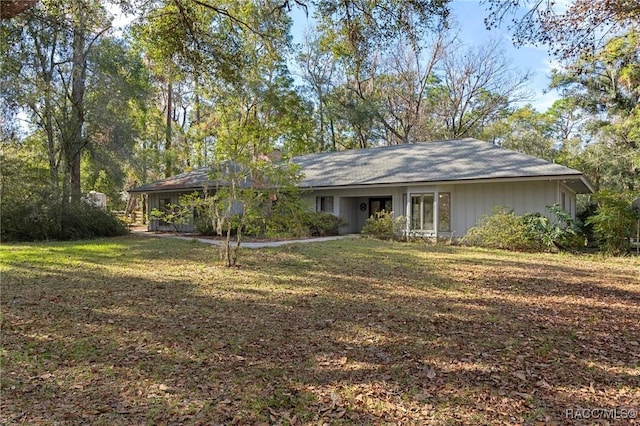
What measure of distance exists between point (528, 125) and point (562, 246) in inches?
893

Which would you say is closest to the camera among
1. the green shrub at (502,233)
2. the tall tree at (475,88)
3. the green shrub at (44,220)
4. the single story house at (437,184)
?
the green shrub at (502,233)

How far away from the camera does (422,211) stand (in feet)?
50.6

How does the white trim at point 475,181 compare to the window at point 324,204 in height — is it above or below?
above

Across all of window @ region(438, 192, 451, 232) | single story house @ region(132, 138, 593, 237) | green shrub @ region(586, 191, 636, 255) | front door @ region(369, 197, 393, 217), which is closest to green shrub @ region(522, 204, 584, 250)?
green shrub @ region(586, 191, 636, 255)

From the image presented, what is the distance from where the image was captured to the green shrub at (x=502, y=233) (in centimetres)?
1254

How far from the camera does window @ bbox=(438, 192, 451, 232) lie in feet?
Result: 49.0

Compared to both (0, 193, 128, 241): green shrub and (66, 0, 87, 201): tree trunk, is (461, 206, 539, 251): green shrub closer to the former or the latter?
(0, 193, 128, 241): green shrub

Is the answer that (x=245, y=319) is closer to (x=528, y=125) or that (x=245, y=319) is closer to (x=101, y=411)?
(x=101, y=411)

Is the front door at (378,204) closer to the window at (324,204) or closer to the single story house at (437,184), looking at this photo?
the single story house at (437,184)

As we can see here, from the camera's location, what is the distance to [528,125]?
31.9m

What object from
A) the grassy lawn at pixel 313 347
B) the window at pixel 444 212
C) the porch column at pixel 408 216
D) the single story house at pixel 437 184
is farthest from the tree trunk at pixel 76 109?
the window at pixel 444 212

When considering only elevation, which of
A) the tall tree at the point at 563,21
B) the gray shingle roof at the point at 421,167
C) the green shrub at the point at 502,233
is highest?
the tall tree at the point at 563,21

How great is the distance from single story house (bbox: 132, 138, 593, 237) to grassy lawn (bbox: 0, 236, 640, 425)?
558cm

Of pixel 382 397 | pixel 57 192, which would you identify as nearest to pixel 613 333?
pixel 382 397
